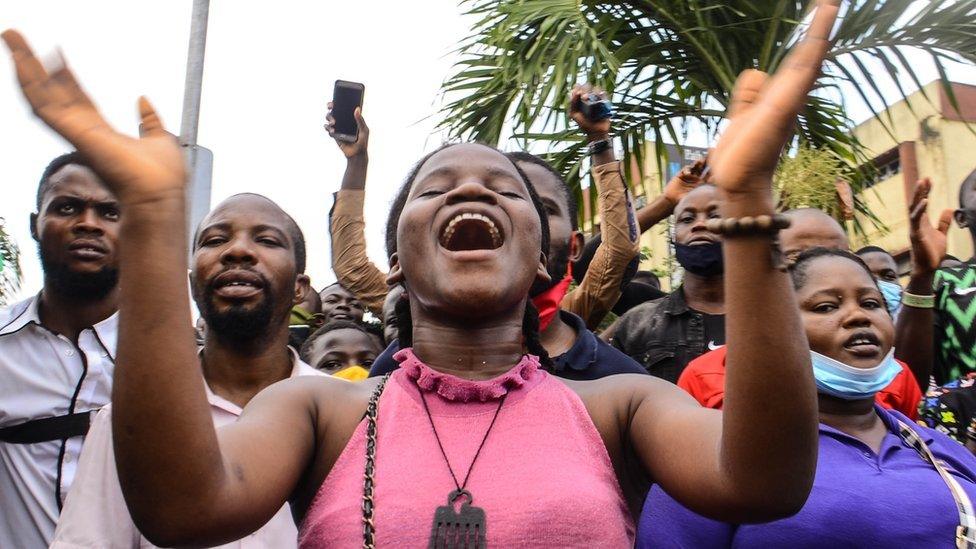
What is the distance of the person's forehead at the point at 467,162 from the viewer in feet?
7.06

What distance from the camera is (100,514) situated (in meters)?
2.30

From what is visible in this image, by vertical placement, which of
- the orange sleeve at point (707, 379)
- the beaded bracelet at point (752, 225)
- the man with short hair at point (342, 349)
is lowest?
the man with short hair at point (342, 349)

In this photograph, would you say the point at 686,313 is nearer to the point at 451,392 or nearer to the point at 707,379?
the point at 707,379

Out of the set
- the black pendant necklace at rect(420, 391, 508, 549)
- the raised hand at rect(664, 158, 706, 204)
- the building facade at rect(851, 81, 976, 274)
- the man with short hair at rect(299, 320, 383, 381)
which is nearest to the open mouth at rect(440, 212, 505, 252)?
the black pendant necklace at rect(420, 391, 508, 549)

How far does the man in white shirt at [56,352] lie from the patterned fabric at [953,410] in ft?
9.26

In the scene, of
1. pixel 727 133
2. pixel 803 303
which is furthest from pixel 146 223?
pixel 803 303

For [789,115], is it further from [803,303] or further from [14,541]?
[14,541]

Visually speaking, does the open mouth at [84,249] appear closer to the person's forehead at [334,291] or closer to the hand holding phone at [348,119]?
the hand holding phone at [348,119]

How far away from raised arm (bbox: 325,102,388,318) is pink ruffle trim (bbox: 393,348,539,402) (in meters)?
2.48

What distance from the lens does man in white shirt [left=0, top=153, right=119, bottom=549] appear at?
2945mm

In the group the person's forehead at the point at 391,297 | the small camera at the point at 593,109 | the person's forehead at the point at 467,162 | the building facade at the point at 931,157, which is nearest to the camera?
the person's forehead at the point at 467,162

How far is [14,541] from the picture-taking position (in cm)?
293

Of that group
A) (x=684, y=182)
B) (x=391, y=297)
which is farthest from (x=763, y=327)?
(x=684, y=182)

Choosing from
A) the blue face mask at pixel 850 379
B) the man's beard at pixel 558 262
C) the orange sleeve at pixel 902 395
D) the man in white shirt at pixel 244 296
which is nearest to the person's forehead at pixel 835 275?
the blue face mask at pixel 850 379
